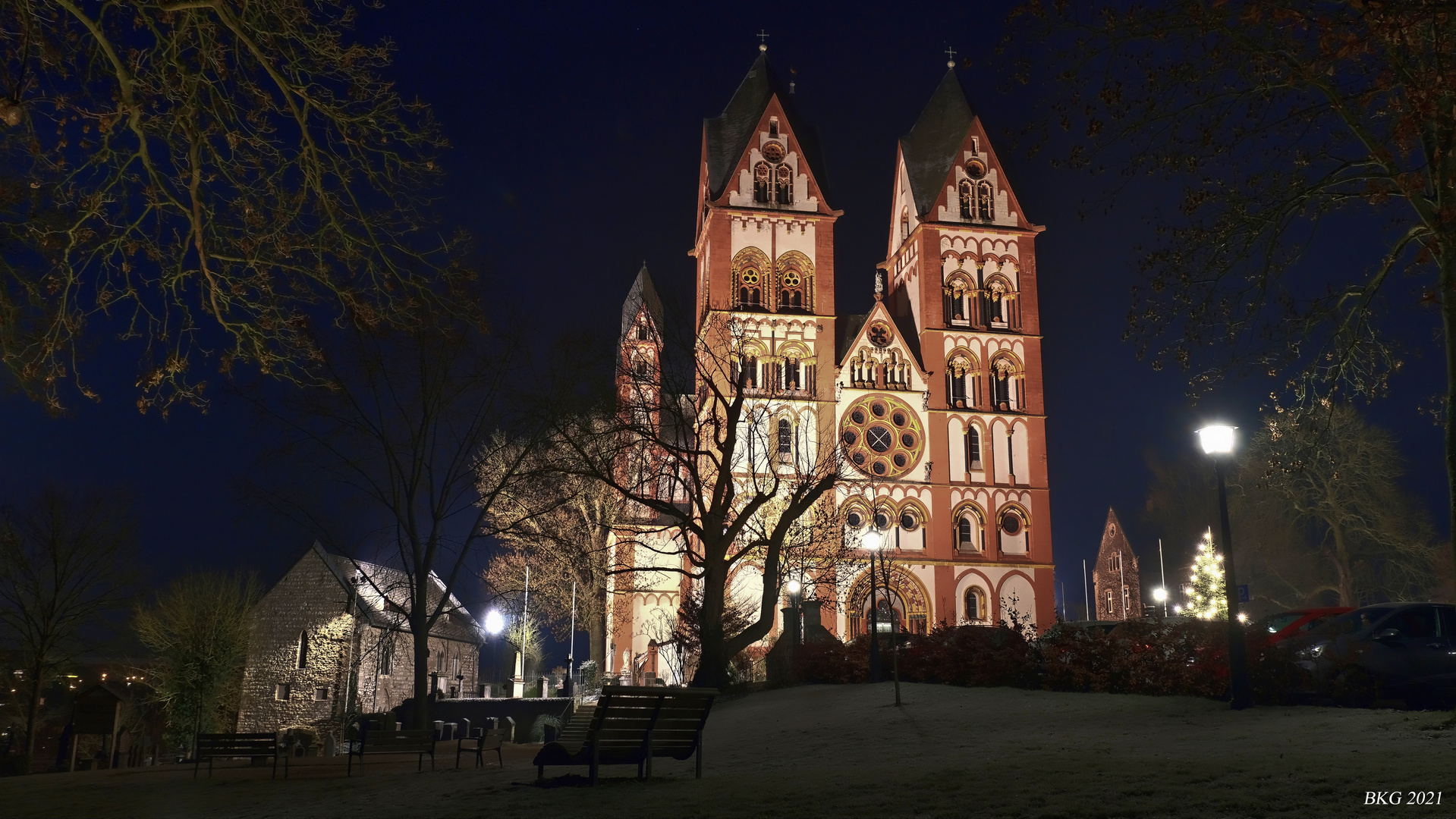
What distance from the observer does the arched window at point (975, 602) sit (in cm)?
→ 5159

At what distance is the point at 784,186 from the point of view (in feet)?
182

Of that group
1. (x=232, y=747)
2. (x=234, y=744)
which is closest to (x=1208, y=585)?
(x=234, y=744)

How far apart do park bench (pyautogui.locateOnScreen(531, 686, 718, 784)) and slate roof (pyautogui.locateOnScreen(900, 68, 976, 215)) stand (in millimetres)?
48258

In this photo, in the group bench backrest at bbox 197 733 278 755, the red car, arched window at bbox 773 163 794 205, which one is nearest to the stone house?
arched window at bbox 773 163 794 205

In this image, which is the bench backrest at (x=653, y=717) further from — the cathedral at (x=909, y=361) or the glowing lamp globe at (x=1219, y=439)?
the cathedral at (x=909, y=361)

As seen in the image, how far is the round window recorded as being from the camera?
5309cm

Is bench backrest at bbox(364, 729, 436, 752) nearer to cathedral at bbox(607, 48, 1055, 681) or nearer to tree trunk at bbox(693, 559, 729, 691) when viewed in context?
tree trunk at bbox(693, 559, 729, 691)

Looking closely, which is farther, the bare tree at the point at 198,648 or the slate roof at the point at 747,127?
the slate roof at the point at 747,127

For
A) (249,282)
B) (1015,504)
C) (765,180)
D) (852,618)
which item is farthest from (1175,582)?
(249,282)

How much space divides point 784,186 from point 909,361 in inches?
430

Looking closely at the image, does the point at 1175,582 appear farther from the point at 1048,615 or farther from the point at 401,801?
the point at 401,801

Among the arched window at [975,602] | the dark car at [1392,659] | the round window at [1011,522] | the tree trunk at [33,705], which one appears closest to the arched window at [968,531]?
the round window at [1011,522]

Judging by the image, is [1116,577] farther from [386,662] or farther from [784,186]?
[386,662]

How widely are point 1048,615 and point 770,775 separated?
44.2m
